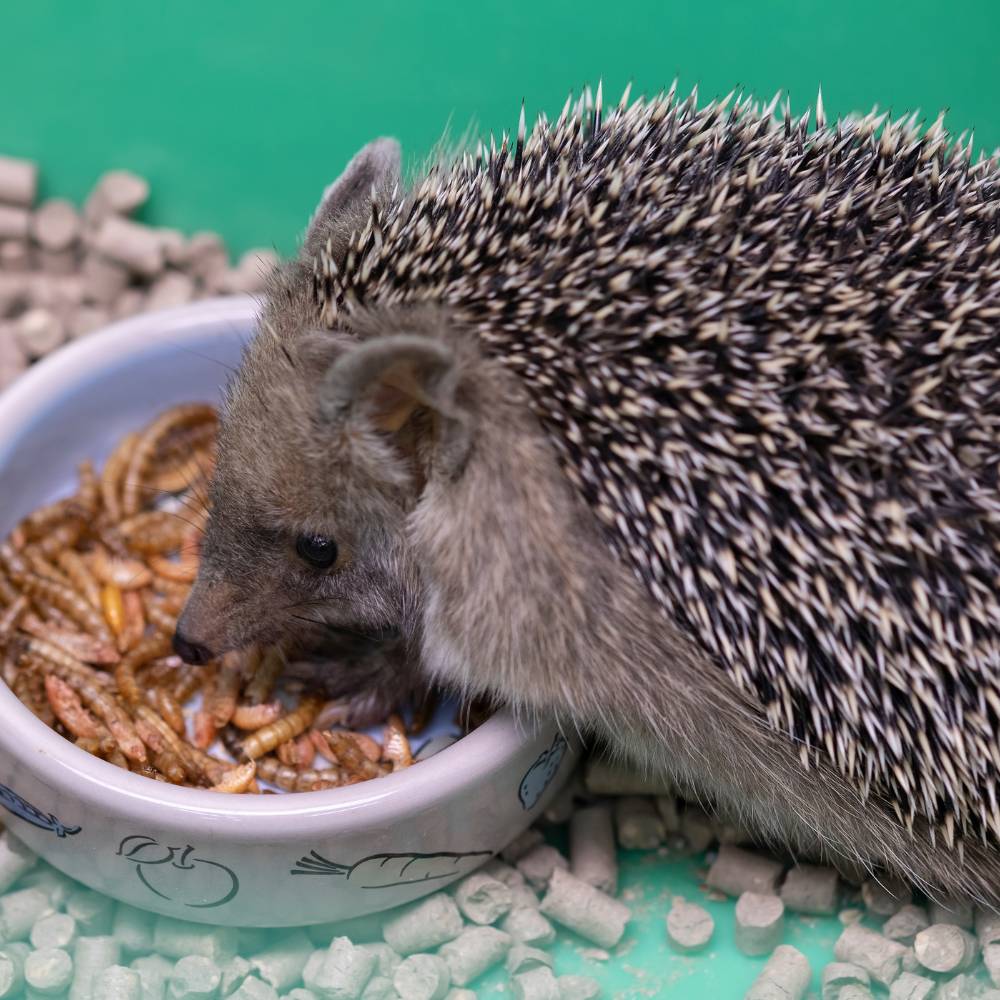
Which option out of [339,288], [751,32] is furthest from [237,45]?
[339,288]

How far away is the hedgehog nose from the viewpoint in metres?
2.47

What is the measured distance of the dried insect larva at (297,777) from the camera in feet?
8.29

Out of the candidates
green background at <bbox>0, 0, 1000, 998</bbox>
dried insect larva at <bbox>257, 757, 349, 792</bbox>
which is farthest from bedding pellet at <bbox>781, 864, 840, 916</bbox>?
green background at <bbox>0, 0, 1000, 998</bbox>

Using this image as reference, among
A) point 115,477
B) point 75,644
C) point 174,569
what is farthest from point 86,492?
point 75,644

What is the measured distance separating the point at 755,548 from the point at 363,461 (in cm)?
63

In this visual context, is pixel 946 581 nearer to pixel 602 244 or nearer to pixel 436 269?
pixel 602 244

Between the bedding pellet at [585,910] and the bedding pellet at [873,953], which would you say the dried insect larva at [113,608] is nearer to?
the bedding pellet at [585,910]

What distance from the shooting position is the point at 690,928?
2570 mm

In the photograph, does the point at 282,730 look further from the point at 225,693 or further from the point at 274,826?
the point at 274,826

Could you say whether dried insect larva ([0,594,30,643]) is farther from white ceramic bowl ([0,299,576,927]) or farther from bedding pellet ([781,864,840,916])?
bedding pellet ([781,864,840,916])

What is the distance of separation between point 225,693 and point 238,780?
0.29 m

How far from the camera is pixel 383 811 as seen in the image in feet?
7.29

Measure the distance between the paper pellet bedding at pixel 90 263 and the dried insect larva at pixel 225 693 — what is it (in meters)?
1.19

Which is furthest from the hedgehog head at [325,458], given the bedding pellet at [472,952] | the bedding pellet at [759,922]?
the bedding pellet at [759,922]
